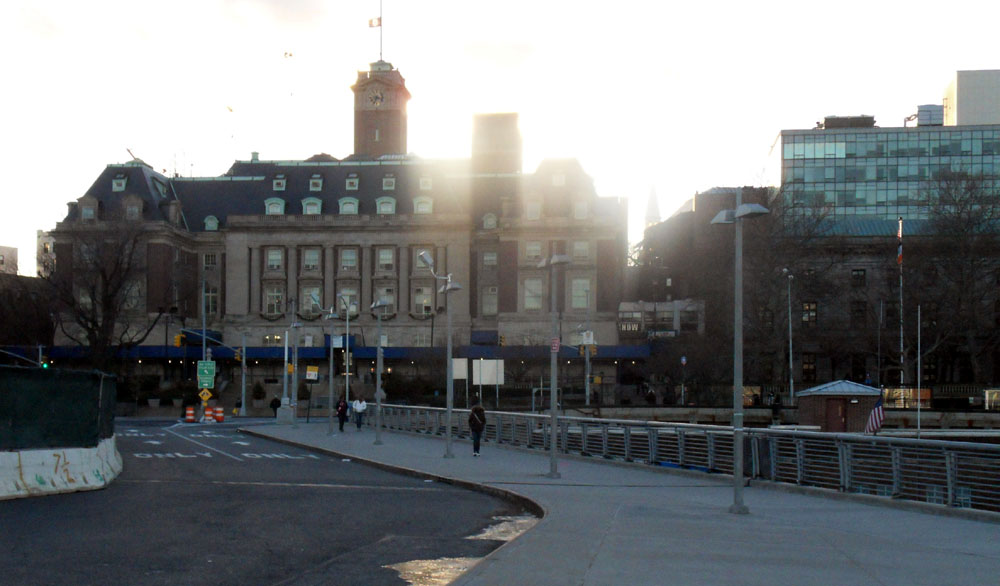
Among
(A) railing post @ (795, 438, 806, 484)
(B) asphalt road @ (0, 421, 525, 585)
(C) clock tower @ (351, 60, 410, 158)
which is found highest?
(C) clock tower @ (351, 60, 410, 158)

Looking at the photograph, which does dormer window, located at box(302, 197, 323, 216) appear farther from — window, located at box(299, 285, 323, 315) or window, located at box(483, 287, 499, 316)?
window, located at box(483, 287, 499, 316)

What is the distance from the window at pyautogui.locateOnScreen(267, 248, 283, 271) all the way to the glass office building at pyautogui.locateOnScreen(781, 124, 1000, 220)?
46.4 m

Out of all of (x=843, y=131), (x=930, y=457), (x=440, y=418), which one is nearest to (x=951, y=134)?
(x=843, y=131)

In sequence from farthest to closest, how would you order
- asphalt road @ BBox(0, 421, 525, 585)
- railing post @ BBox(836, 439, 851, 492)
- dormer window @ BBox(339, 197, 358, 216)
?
dormer window @ BBox(339, 197, 358, 216) → railing post @ BBox(836, 439, 851, 492) → asphalt road @ BBox(0, 421, 525, 585)

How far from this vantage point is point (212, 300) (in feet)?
326

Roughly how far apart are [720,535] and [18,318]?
318ft

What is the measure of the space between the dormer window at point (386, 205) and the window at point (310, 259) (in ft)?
22.7

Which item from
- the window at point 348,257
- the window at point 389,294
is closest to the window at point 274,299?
the window at point 348,257

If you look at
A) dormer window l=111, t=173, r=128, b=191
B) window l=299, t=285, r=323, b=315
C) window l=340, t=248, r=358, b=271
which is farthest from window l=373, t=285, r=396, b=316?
dormer window l=111, t=173, r=128, b=191

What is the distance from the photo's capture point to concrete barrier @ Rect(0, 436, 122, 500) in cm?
1777

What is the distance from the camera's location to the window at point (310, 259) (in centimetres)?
9525

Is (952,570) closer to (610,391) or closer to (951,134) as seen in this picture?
(610,391)

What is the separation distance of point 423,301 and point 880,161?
42595 mm

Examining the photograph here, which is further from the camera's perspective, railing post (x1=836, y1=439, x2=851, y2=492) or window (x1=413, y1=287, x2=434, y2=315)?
window (x1=413, y1=287, x2=434, y2=315)
